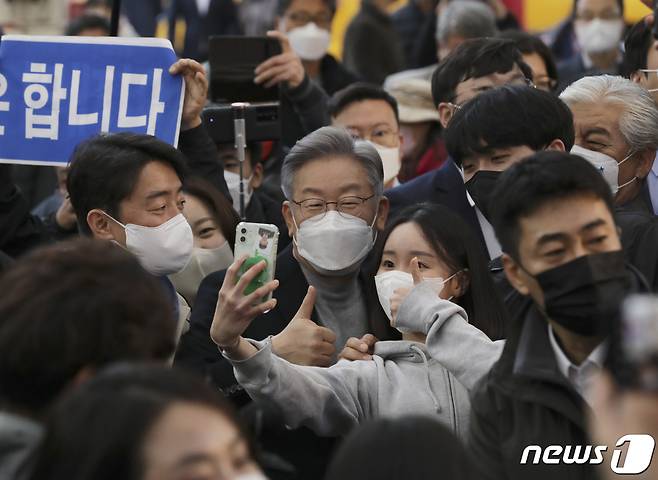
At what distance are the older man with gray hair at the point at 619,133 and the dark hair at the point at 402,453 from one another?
2719 millimetres

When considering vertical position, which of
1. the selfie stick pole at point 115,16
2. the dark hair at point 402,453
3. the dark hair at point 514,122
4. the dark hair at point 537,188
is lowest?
the dark hair at point 402,453

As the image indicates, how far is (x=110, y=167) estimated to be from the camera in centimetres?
527

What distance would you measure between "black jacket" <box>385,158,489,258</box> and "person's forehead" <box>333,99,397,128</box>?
4.23 ft

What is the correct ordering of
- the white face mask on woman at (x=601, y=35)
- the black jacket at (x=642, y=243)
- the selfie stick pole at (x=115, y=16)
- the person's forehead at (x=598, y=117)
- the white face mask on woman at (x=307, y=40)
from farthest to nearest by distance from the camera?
1. the white face mask on woman at (x=601, y=35)
2. the white face mask on woman at (x=307, y=40)
3. the selfie stick pole at (x=115, y=16)
4. the person's forehead at (x=598, y=117)
5. the black jacket at (x=642, y=243)

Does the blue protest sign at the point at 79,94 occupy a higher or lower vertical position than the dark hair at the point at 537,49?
lower

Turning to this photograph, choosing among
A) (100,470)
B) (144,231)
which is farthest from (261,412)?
(144,231)

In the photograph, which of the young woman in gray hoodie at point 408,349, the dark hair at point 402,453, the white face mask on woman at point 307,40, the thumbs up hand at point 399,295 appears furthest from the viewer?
the white face mask on woman at point 307,40

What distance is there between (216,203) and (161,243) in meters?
0.78

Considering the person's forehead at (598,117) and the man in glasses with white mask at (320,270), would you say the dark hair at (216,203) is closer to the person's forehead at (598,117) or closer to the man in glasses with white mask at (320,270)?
the man in glasses with white mask at (320,270)

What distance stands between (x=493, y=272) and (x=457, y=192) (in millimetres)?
622

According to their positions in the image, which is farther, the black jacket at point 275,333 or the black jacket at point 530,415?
the black jacket at point 275,333

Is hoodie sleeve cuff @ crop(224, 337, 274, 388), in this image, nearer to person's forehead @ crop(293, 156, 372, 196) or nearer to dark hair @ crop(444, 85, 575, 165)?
person's forehead @ crop(293, 156, 372, 196)

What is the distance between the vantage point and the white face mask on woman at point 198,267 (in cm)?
593

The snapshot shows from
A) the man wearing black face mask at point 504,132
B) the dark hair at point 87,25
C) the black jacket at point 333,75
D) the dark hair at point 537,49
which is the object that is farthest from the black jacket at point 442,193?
the dark hair at point 87,25
